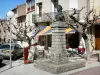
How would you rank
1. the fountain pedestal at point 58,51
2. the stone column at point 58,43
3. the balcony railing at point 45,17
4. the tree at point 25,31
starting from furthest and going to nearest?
1. the balcony railing at point 45,17
2. the tree at point 25,31
3. the stone column at point 58,43
4. the fountain pedestal at point 58,51

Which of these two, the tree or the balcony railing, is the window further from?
the balcony railing

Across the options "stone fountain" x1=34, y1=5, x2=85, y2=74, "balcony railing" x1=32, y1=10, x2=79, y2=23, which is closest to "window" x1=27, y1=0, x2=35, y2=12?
"balcony railing" x1=32, y1=10, x2=79, y2=23

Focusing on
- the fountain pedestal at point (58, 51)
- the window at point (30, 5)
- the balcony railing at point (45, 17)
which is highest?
the window at point (30, 5)

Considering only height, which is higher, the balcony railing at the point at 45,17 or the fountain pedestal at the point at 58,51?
the balcony railing at the point at 45,17

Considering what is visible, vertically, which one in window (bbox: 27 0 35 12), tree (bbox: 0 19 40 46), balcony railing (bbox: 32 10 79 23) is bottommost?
tree (bbox: 0 19 40 46)

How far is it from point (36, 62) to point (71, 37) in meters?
14.1

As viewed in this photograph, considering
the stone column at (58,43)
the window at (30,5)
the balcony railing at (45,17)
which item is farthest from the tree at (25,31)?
the stone column at (58,43)

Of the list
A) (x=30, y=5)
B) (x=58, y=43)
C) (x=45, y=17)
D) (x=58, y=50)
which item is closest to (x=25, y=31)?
(x=58, y=43)

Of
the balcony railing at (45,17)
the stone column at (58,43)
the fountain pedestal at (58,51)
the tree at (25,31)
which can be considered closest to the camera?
the fountain pedestal at (58,51)

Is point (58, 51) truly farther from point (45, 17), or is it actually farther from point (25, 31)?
point (45, 17)

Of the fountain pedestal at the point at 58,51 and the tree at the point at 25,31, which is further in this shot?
the tree at the point at 25,31

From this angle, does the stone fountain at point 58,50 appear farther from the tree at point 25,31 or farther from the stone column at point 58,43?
the tree at point 25,31

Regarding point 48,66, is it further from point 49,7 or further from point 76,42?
point 49,7

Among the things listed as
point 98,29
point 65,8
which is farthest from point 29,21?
point 98,29
